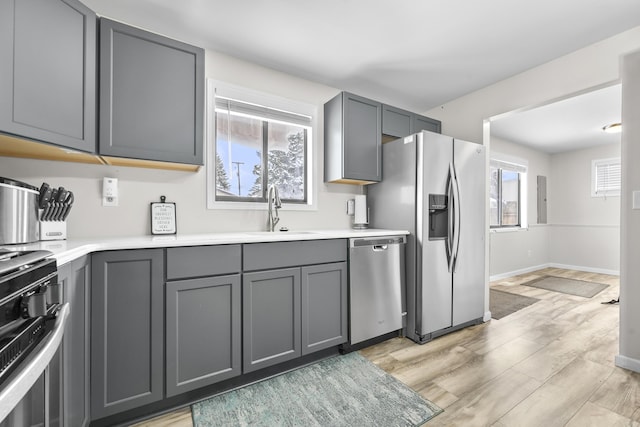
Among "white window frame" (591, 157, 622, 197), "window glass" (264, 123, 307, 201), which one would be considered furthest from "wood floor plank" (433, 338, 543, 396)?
"white window frame" (591, 157, 622, 197)

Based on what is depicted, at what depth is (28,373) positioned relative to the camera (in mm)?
619

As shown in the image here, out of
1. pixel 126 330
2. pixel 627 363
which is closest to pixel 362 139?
pixel 126 330

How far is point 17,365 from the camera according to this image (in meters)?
0.64

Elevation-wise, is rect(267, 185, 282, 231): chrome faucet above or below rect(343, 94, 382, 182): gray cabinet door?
below

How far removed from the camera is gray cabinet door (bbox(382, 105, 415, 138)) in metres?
2.94

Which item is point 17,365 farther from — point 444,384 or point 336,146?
point 336,146

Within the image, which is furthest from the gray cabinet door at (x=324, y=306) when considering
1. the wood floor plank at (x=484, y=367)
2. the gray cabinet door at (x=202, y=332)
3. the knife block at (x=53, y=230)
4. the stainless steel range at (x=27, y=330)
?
the knife block at (x=53, y=230)

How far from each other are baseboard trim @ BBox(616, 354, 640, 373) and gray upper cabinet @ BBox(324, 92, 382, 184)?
2.30m

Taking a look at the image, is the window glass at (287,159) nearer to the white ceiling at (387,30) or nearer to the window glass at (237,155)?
the window glass at (237,155)

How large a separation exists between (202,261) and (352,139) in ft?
5.87

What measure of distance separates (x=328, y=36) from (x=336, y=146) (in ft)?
3.04

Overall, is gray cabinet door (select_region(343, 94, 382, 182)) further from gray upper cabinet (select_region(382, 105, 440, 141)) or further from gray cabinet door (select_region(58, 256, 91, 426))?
gray cabinet door (select_region(58, 256, 91, 426))

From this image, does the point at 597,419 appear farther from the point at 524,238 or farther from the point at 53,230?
the point at 524,238

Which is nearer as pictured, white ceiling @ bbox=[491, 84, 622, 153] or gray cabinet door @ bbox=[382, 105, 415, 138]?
gray cabinet door @ bbox=[382, 105, 415, 138]
